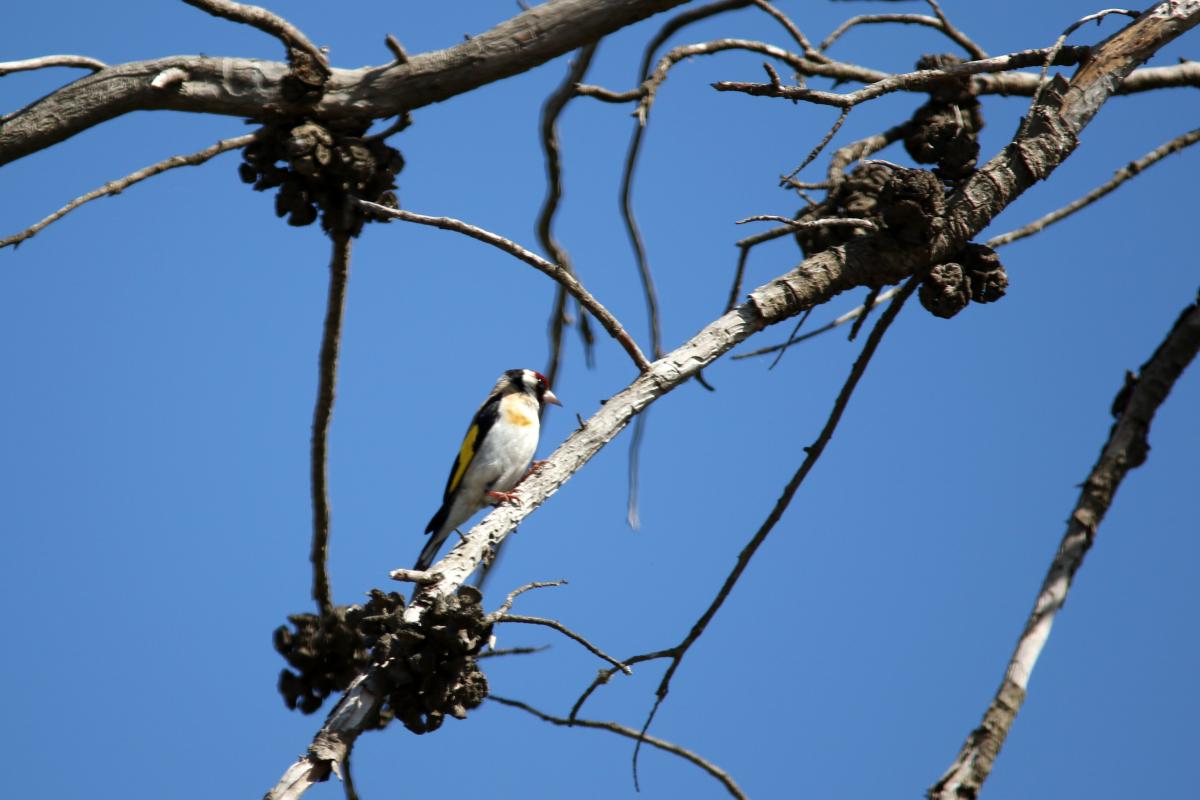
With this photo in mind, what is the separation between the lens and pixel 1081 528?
3588 mm

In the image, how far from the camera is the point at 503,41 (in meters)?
3.94

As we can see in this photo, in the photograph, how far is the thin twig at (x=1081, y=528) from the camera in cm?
286

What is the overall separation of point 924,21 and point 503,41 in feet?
8.19

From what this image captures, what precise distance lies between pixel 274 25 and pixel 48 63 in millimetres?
731

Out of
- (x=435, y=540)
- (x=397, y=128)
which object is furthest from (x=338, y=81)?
(x=435, y=540)

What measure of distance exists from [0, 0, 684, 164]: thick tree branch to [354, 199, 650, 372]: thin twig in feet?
1.63

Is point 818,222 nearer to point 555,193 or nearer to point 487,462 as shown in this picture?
point 555,193

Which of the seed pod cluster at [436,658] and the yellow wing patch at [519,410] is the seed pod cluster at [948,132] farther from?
the yellow wing patch at [519,410]

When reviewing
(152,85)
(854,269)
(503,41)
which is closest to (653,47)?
(503,41)

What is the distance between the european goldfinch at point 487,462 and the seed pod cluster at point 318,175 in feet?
12.3

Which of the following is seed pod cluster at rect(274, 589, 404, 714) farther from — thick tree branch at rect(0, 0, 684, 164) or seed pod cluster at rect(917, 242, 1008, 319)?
seed pod cluster at rect(917, 242, 1008, 319)

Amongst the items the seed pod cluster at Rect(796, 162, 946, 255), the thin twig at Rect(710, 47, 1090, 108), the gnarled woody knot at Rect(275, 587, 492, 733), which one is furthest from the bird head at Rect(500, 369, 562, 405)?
the gnarled woody knot at Rect(275, 587, 492, 733)

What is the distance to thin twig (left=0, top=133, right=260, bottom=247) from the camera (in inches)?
138

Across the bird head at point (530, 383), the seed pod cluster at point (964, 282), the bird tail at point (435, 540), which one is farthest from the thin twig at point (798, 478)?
the bird head at point (530, 383)
